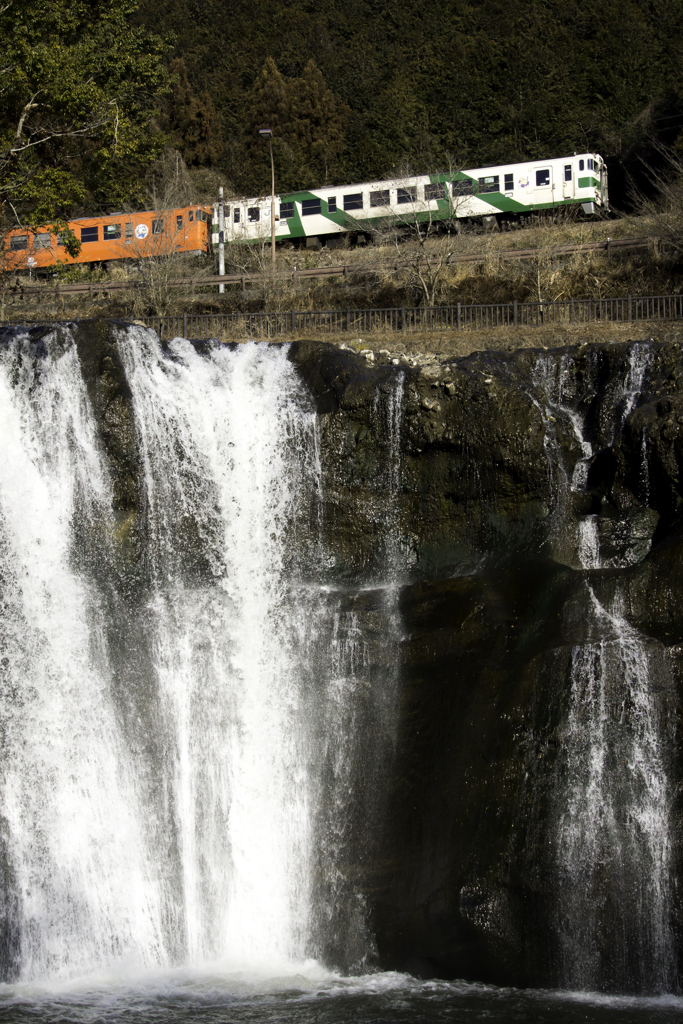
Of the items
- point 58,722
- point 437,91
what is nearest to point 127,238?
point 437,91

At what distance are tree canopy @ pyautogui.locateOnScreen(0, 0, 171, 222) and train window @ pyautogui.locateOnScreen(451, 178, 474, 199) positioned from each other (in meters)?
15.8

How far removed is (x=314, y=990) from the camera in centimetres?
846

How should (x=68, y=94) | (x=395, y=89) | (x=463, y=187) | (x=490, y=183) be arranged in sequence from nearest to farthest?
(x=68, y=94) → (x=463, y=187) → (x=490, y=183) → (x=395, y=89)

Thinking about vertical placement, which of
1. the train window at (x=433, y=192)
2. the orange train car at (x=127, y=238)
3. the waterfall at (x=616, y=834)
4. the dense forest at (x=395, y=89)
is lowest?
the waterfall at (x=616, y=834)

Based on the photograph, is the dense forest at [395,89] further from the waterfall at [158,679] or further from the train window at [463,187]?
the waterfall at [158,679]

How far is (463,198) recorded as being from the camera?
33.8m

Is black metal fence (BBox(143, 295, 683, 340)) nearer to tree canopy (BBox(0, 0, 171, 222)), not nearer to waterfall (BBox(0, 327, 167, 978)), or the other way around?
tree canopy (BBox(0, 0, 171, 222))

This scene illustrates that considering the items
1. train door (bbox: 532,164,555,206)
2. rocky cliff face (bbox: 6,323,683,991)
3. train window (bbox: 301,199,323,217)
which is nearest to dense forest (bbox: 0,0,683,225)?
train door (bbox: 532,164,555,206)

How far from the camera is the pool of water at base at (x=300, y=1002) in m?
7.68

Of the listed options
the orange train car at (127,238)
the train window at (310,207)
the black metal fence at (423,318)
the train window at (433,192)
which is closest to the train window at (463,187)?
the train window at (433,192)

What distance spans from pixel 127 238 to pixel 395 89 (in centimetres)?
2317

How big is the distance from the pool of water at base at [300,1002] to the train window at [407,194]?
29.4 metres

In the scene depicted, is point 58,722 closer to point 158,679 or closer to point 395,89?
point 158,679

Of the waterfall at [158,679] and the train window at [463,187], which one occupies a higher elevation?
Answer: the train window at [463,187]
